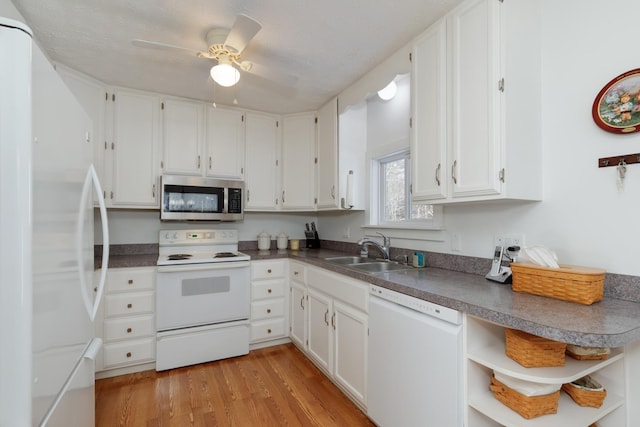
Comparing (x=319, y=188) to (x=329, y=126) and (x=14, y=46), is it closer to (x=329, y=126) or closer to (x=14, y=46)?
(x=329, y=126)

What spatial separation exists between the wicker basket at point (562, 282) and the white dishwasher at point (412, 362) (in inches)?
16.3

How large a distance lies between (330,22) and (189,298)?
2.33m

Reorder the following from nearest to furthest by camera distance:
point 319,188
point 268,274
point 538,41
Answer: point 538,41, point 268,274, point 319,188

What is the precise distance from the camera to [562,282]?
49.9 inches

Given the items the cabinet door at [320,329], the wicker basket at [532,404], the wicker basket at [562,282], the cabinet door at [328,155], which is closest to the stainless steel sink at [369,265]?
the cabinet door at [320,329]

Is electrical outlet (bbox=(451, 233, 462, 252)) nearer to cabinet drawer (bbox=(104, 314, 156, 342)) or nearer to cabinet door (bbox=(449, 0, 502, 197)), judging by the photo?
cabinet door (bbox=(449, 0, 502, 197))

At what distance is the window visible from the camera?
247 cm

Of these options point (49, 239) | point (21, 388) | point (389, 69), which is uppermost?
point (389, 69)

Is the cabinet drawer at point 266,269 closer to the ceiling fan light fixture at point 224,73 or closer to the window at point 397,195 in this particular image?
the window at point 397,195

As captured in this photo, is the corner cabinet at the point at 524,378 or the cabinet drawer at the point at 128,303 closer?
the corner cabinet at the point at 524,378

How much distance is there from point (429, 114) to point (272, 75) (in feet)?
4.29

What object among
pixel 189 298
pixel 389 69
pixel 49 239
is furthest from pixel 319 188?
pixel 49 239

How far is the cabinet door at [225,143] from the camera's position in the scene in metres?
3.02

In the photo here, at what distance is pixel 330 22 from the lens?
1791mm
